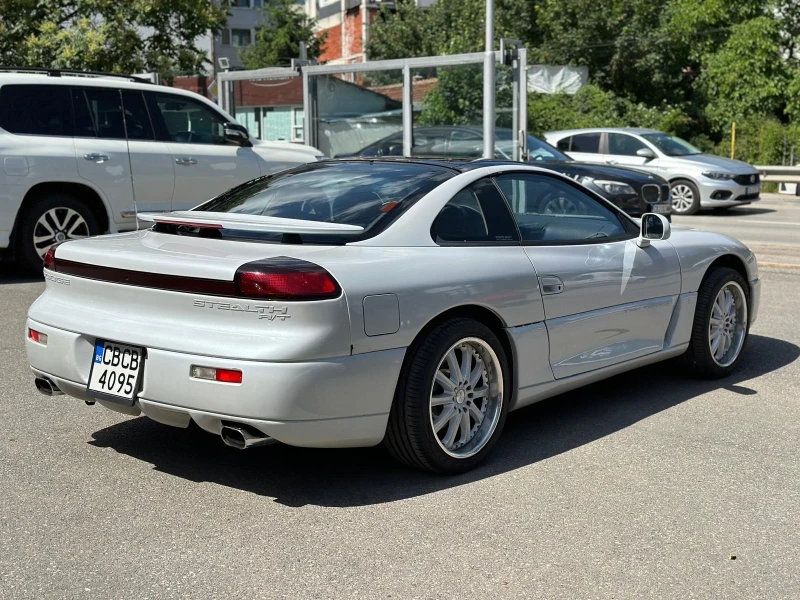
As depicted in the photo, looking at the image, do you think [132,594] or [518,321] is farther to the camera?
[518,321]

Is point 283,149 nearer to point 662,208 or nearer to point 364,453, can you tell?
point 662,208

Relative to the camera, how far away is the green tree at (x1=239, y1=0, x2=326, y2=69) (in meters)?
46.8

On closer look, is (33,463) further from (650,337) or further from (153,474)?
(650,337)

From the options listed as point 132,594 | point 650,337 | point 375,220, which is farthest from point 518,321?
point 132,594

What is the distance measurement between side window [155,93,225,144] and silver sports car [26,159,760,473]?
214 inches

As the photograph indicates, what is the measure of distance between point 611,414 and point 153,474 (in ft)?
8.24

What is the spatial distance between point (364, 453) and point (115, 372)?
1263mm

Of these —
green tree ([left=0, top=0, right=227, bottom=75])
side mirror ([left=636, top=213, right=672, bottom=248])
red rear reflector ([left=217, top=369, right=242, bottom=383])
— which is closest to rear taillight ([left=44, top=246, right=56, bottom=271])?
red rear reflector ([left=217, top=369, right=242, bottom=383])

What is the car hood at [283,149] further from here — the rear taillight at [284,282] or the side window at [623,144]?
the side window at [623,144]

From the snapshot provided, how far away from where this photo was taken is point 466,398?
15.5 ft

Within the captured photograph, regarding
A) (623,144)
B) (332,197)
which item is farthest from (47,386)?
(623,144)

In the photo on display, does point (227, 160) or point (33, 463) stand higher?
point (227, 160)

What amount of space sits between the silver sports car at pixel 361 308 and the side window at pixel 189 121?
5.43m

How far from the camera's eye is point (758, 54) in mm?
31422
